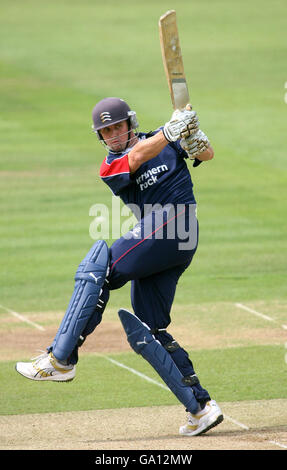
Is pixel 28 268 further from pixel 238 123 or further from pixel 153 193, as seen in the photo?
pixel 238 123

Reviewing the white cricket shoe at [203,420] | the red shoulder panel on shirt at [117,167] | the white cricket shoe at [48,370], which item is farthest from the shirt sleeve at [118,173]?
the white cricket shoe at [203,420]

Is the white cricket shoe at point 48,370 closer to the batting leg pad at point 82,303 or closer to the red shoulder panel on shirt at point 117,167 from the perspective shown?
the batting leg pad at point 82,303

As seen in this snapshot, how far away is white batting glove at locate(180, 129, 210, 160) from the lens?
6.84m

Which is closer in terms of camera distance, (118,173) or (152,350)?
(118,173)

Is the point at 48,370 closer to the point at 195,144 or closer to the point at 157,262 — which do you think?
the point at 157,262

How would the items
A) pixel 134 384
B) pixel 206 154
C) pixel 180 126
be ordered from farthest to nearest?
1. pixel 134 384
2. pixel 206 154
3. pixel 180 126

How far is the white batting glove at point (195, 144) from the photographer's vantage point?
6.84 meters

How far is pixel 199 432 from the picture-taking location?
284 inches

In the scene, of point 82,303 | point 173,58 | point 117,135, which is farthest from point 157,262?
point 173,58

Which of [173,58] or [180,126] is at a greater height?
[173,58]

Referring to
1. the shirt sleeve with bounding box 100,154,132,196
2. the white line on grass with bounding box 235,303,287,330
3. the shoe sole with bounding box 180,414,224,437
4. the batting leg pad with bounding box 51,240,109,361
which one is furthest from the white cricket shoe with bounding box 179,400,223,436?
the white line on grass with bounding box 235,303,287,330

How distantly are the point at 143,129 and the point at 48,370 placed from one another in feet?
50.5

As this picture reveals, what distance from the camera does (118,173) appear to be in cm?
686

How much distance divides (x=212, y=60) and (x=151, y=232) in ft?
78.7
